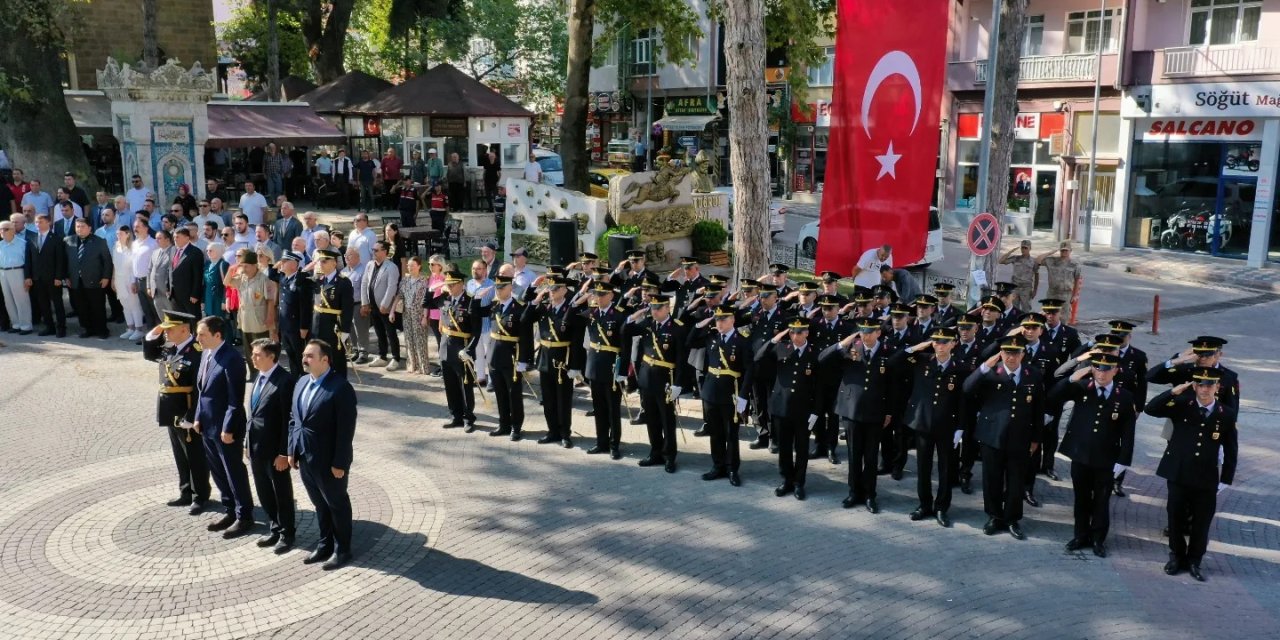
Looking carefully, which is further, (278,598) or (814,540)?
(814,540)

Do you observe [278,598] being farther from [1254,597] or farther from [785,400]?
[1254,597]

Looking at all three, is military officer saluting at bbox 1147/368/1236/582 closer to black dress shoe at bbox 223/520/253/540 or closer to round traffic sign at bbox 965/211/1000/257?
round traffic sign at bbox 965/211/1000/257

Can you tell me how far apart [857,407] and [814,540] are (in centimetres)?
133

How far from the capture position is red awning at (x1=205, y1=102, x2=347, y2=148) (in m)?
25.2

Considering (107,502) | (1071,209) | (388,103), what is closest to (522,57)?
(388,103)

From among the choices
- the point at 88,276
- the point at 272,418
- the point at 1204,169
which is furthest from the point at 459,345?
the point at 1204,169

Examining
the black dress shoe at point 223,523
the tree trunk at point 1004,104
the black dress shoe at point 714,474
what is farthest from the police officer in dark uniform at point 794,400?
the tree trunk at point 1004,104

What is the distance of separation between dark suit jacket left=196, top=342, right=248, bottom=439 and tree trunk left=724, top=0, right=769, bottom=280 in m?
8.09

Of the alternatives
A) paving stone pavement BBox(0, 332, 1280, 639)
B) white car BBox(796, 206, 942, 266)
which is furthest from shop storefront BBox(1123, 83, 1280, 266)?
paving stone pavement BBox(0, 332, 1280, 639)

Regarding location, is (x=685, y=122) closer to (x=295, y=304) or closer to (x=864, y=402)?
(x=295, y=304)

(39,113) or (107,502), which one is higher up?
(39,113)

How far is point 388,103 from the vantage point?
26641mm

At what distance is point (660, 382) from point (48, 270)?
1062 cm

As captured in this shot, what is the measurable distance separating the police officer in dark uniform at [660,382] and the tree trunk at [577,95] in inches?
520
